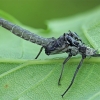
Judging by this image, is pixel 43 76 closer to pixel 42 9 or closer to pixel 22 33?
pixel 22 33

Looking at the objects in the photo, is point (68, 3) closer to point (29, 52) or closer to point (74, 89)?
point (29, 52)

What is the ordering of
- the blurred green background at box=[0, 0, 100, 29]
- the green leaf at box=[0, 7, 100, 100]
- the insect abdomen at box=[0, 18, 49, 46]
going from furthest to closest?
the blurred green background at box=[0, 0, 100, 29] → the insect abdomen at box=[0, 18, 49, 46] → the green leaf at box=[0, 7, 100, 100]

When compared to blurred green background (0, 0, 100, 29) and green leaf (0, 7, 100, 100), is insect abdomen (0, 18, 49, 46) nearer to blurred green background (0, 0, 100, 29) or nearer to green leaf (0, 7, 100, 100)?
green leaf (0, 7, 100, 100)

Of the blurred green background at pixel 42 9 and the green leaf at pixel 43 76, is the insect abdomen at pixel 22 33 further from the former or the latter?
the blurred green background at pixel 42 9

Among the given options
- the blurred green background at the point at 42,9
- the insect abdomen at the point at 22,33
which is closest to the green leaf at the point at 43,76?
the insect abdomen at the point at 22,33

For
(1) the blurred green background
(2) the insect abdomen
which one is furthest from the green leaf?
(1) the blurred green background

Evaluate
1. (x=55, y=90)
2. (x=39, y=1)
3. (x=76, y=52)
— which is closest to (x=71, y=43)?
(x=76, y=52)

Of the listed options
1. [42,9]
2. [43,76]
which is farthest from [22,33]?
[42,9]

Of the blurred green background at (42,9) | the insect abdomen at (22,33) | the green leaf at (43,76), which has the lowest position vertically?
the green leaf at (43,76)
